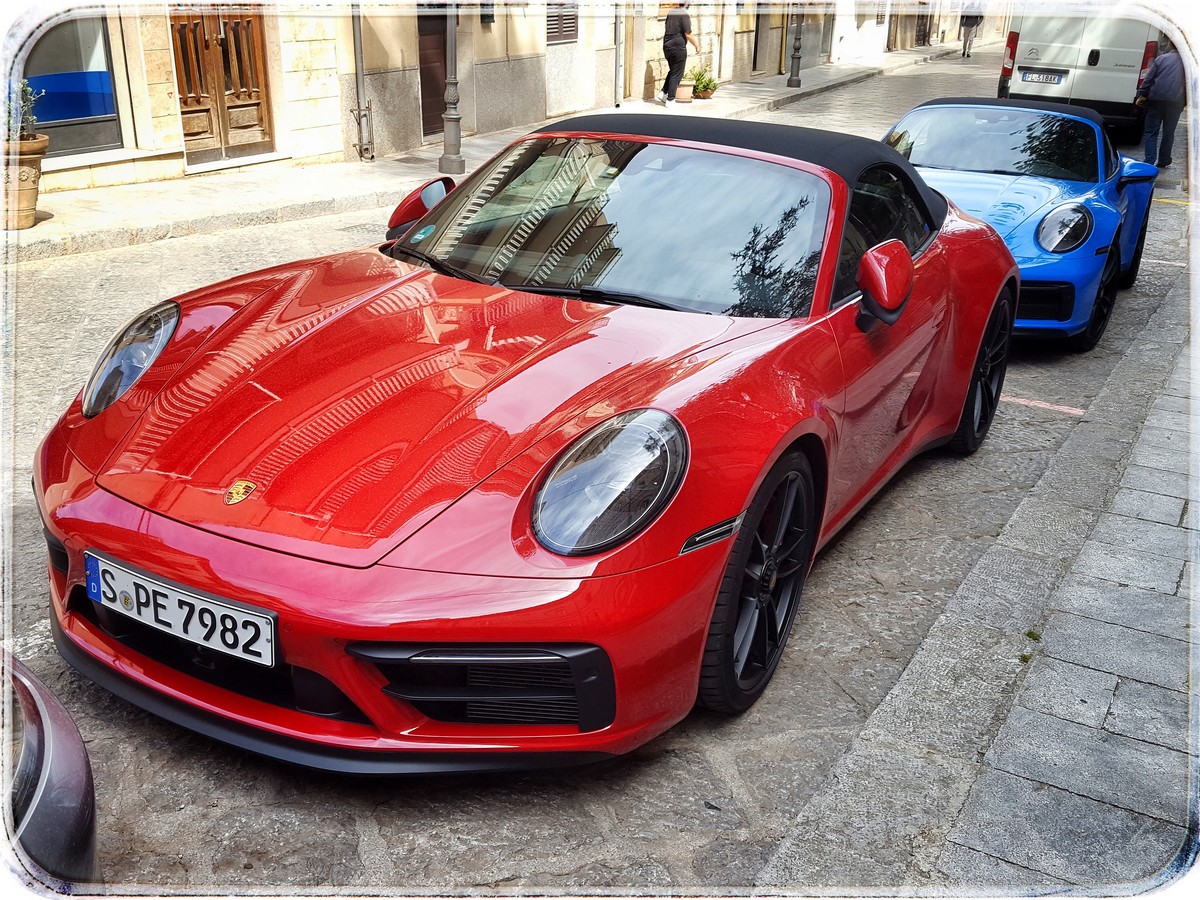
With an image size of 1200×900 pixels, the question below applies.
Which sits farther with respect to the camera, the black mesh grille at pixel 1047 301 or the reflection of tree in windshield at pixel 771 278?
the black mesh grille at pixel 1047 301

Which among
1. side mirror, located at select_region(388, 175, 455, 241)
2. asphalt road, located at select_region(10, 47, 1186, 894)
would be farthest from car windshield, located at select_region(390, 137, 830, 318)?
asphalt road, located at select_region(10, 47, 1186, 894)

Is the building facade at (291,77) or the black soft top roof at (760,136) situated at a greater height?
the black soft top roof at (760,136)

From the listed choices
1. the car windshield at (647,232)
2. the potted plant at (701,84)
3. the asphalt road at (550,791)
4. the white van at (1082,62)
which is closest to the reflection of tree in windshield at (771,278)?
the car windshield at (647,232)

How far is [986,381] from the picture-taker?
5.18 m

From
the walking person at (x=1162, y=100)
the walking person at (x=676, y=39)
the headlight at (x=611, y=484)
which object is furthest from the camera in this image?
the walking person at (x=676, y=39)

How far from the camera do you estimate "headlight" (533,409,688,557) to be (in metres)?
2.53

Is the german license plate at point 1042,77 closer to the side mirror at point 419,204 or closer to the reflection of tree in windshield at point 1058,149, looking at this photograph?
the reflection of tree in windshield at point 1058,149

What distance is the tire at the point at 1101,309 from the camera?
685 centimetres

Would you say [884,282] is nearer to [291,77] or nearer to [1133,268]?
[1133,268]

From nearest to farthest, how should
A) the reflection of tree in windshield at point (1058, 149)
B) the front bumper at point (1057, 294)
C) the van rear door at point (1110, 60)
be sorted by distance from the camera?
the front bumper at point (1057, 294) < the reflection of tree in windshield at point (1058, 149) < the van rear door at point (1110, 60)

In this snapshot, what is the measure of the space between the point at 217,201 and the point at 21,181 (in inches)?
74.3

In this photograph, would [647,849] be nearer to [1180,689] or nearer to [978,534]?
[1180,689]

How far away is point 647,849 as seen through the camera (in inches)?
100

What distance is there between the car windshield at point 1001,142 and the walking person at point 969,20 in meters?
28.7
